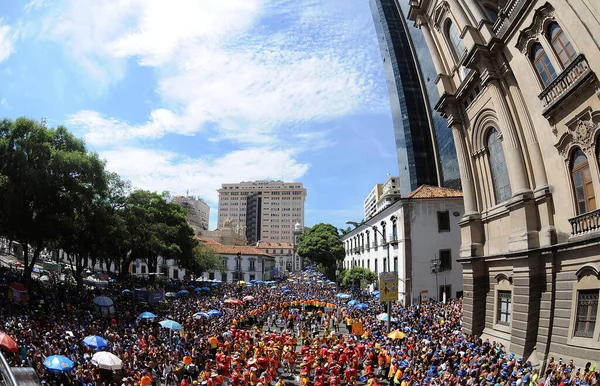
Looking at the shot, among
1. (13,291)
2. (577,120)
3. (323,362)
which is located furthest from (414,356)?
(13,291)

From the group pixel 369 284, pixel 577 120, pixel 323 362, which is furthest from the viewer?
pixel 369 284

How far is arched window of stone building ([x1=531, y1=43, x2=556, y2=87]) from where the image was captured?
1708cm

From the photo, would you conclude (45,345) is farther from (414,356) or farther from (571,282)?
(571,282)

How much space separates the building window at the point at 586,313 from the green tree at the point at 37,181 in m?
29.9

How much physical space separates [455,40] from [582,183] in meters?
12.7

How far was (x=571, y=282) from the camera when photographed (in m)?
15.5

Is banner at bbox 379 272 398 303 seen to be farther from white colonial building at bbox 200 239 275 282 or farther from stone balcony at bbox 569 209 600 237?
white colonial building at bbox 200 239 275 282

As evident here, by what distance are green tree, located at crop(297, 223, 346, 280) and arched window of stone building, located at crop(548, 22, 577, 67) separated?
203 ft

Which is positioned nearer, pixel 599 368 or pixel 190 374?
pixel 599 368

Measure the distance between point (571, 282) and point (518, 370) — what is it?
147 inches

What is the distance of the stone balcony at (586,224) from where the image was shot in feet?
45.8

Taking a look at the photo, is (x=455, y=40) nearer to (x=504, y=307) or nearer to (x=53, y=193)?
(x=504, y=307)

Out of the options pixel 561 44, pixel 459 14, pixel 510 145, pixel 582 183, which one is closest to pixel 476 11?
pixel 459 14

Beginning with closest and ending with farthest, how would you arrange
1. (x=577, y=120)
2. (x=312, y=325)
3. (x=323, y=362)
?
(x=577, y=120), (x=323, y=362), (x=312, y=325)
